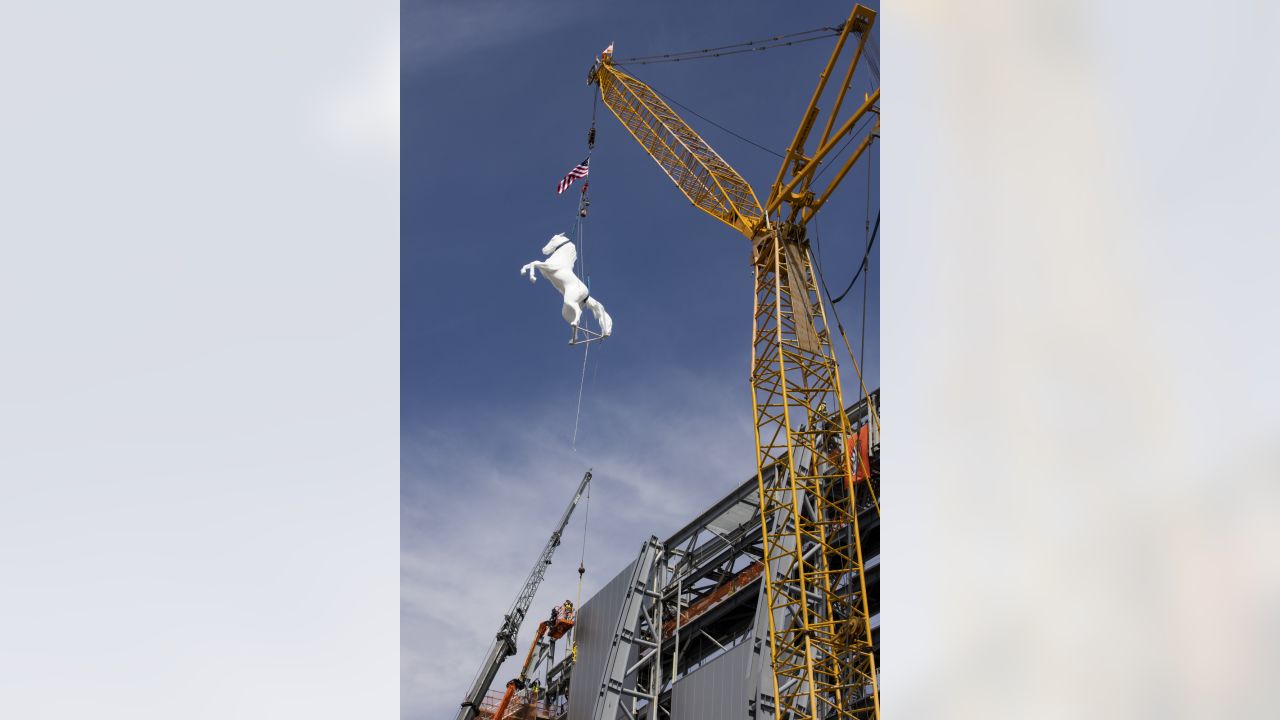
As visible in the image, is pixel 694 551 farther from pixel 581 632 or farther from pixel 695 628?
pixel 581 632

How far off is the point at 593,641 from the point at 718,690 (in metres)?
13.0

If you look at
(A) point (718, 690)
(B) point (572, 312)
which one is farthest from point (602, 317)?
(A) point (718, 690)

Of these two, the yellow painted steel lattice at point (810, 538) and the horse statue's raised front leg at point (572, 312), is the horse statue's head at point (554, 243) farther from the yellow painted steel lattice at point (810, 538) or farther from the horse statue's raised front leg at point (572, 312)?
the yellow painted steel lattice at point (810, 538)

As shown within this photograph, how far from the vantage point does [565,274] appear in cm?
3089

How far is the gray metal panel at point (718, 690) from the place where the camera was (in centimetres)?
4003

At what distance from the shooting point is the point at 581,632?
55.7 meters

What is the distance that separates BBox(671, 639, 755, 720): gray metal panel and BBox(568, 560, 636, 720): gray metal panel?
22.1ft

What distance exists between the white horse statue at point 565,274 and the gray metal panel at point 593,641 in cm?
2236

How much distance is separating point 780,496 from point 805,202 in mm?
16927

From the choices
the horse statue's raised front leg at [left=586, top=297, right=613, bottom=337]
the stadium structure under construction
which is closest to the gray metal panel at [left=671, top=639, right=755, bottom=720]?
the stadium structure under construction
